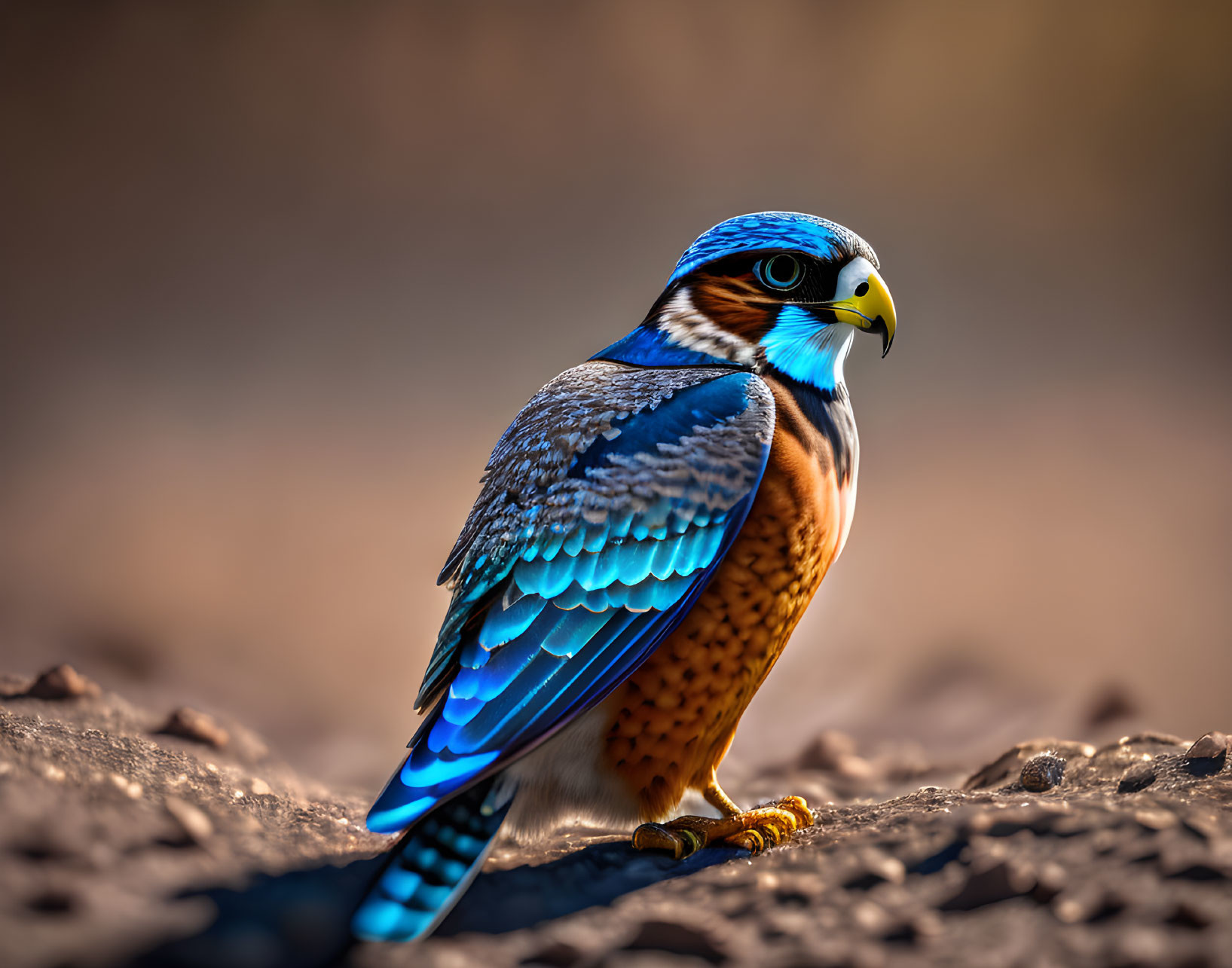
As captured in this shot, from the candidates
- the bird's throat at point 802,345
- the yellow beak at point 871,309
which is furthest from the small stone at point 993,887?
the yellow beak at point 871,309

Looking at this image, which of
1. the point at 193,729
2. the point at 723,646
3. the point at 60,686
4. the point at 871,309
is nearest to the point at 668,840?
the point at 723,646

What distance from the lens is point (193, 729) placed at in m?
3.98

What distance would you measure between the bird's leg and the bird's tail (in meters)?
0.48

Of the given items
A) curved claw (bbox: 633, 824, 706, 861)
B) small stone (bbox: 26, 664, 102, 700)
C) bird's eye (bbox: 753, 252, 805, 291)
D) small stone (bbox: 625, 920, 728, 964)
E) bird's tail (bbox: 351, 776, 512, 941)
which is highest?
bird's eye (bbox: 753, 252, 805, 291)

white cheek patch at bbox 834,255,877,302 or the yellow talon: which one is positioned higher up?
white cheek patch at bbox 834,255,877,302

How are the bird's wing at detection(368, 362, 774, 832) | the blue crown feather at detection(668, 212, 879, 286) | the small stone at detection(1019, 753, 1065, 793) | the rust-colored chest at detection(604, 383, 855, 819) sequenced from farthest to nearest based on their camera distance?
the small stone at detection(1019, 753, 1065, 793)
the blue crown feather at detection(668, 212, 879, 286)
the rust-colored chest at detection(604, 383, 855, 819)
the bird's wing at detection(368, 362, 774, 832)

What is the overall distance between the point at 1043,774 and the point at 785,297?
6.57ft

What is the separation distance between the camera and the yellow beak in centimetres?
267

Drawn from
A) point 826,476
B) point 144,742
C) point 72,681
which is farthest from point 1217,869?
point 72,681

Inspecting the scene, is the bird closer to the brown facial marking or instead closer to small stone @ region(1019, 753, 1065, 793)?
the brown facial marking

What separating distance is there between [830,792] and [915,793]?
1363 mm

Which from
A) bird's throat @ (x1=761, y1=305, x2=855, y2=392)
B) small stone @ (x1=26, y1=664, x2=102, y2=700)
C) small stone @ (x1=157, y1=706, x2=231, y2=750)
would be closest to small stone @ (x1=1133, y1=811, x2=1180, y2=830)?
bird's throat @ (x1=761, y1=305, x2=855, y2=392)

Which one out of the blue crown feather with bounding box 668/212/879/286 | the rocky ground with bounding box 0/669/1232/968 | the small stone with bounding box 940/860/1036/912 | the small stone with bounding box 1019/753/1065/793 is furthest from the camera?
the small stone with bounding box 1019/753/1065/793

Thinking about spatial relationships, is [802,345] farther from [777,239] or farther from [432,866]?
[432,866]
